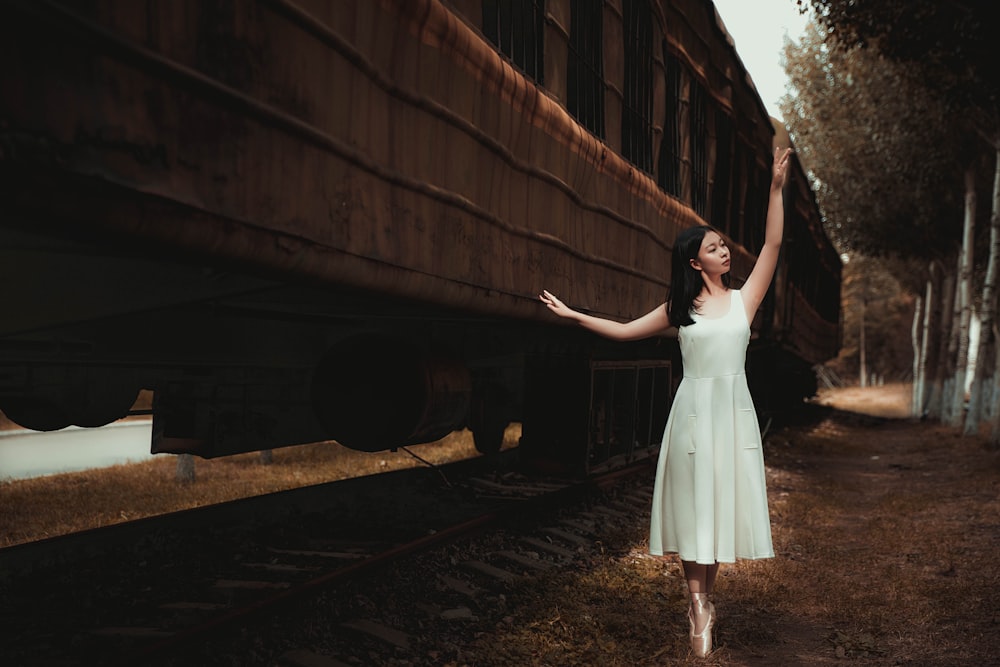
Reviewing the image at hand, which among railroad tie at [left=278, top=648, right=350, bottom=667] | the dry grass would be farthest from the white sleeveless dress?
the dry grass

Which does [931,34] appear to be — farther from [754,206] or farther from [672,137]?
[672,137]

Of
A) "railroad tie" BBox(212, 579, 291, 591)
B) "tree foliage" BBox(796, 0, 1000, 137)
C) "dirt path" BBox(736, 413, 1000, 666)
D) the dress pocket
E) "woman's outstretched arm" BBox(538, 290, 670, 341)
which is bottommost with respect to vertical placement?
"dirt path" BBox(736, 413, 1000, 666)

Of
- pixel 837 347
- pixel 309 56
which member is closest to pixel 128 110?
pixel 309 56

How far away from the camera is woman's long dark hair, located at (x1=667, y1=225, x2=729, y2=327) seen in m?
3.84

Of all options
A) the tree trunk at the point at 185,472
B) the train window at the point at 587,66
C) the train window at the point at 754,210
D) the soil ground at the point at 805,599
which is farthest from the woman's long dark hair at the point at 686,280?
the tree trunk at the point at 185,472

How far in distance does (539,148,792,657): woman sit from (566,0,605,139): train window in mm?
2252

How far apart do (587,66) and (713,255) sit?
8.94 feet

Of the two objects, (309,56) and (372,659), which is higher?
(309,56)

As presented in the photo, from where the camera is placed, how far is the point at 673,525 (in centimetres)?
383

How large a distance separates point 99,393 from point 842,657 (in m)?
3.90

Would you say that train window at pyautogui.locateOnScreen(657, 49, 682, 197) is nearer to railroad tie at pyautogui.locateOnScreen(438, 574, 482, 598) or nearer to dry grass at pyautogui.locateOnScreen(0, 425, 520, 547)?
railroad tie at pyautogui.locateOnScreen(438, 574, 482, 598)

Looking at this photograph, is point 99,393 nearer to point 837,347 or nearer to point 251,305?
point 251,305

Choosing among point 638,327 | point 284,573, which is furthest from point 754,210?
point 284,573

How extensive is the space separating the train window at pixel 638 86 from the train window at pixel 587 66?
61cm
